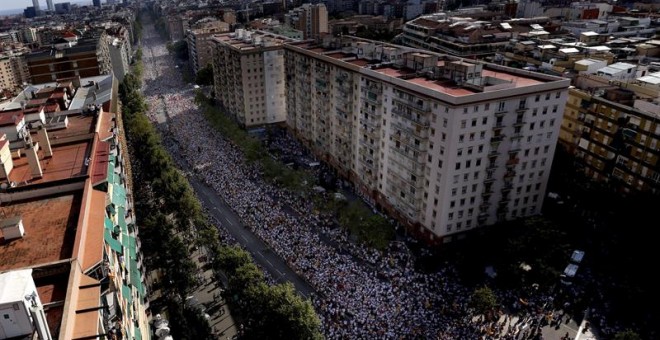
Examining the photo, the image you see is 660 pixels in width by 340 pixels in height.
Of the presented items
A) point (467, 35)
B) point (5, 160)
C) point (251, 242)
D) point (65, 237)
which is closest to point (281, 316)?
point (65, 237)

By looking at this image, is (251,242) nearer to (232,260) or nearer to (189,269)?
(189,269)

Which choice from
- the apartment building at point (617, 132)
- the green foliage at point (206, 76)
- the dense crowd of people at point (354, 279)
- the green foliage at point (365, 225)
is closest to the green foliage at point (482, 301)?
the dense crowd of people at point (354, 279)

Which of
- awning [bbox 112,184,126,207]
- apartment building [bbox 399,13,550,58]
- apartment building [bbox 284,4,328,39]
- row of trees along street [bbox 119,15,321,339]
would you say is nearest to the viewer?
awning [bbox 112,184,126,207]

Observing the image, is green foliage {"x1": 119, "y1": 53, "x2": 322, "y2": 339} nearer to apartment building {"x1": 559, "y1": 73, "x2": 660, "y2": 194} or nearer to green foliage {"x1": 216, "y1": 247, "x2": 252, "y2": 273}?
green foliage {"x1": 216, "y1": 247, "x2": 252, "y2": 273}

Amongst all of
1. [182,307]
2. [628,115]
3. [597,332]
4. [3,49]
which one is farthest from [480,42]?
[3,49]

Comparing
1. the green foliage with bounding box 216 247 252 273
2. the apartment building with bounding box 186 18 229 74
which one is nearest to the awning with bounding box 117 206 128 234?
the green foliage with bounding box 216 247 252 273

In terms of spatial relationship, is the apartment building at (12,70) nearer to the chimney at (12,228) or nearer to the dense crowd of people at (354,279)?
the dense crowd of people at (354,279)
